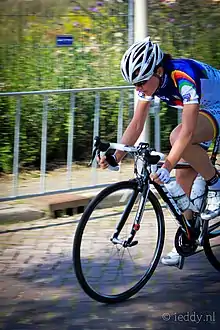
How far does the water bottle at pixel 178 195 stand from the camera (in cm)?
533

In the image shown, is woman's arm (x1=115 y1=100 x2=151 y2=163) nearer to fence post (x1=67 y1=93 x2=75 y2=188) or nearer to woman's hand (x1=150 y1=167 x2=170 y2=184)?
woman's hand (x1=150 y1=167 x2=170 y2=184)

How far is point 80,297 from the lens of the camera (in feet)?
17.6

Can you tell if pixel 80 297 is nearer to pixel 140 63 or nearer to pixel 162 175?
pixel 162 175

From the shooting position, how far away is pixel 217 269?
589 cm

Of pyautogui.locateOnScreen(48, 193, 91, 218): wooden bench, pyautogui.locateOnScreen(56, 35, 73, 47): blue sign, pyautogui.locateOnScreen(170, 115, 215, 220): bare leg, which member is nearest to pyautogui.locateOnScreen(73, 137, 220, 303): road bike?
pyautogui.locateOnScreen(170, 115, 215, 220): bare leg

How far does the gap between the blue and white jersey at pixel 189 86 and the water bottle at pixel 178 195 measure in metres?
0.52

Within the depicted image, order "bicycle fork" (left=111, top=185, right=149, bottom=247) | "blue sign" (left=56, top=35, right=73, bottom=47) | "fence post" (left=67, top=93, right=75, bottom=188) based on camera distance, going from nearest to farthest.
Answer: "bicycle fork" (left=111, top=185, right=149, bottom=247) → "fence post" (left=67, top=93, right=75, bottom=188) → "blue sign" (left=56, top=35, right=73, bottom=47)

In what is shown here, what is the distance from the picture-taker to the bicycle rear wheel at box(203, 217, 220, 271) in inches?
224

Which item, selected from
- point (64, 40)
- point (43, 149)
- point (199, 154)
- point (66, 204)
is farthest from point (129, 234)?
point (64, 40)

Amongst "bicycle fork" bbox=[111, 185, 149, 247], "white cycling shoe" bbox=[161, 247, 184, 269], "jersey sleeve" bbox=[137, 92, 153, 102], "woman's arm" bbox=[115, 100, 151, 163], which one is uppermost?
"jersey sleeve" bbox=[137, 92, 153, 102]

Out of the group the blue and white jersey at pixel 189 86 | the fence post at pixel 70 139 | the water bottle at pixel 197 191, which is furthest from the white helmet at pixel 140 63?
the fence post at pixel 70 139

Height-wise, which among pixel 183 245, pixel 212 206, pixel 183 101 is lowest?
pixel 183 245

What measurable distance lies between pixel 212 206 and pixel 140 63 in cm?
116

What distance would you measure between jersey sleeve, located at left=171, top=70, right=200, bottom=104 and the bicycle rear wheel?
1.03 meters
